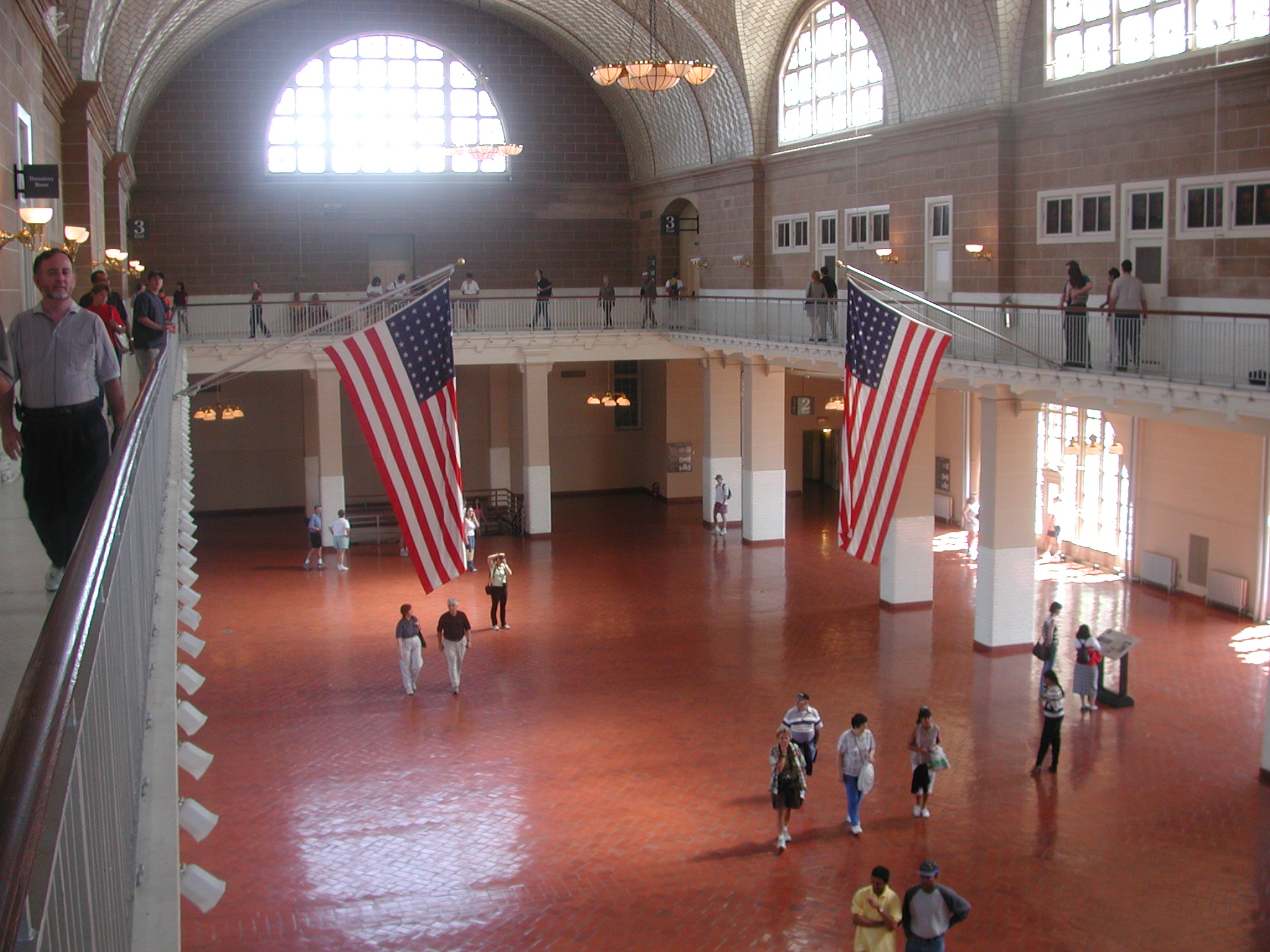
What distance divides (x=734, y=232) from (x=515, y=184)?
7.76 meters

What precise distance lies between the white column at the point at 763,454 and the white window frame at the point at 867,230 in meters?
3.70

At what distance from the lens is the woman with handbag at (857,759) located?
12.8 metres

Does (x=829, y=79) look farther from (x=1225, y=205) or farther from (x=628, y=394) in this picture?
(x=628, y=394)

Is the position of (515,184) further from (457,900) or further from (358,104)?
(457,900)

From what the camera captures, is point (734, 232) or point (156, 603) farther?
point (734, 232)

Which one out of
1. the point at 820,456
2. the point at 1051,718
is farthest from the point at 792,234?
the point at 1051,718

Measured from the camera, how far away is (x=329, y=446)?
28953mm

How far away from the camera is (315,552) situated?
28.5 meters

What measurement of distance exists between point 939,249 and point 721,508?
31.4 ft

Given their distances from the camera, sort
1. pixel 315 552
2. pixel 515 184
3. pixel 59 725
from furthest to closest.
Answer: pixel 515 184 < pixel 315 552 < pixel 59 725

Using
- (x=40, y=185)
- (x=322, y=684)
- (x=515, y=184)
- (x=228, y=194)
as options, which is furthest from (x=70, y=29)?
(x=515, y=184)

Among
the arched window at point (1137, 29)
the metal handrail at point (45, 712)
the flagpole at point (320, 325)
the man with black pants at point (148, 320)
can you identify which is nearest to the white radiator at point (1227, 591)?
the arched window at point (1137, 29)

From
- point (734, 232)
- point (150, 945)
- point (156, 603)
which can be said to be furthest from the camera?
point (734, 232)

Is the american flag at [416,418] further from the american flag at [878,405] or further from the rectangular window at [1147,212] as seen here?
the rectangular window at [1147,212]
